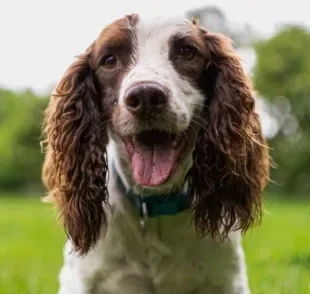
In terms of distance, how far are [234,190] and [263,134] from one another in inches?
16.6

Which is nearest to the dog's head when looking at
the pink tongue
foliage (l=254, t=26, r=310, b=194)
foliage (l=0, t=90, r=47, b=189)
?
the pink tongue

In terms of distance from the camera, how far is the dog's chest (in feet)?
14.0

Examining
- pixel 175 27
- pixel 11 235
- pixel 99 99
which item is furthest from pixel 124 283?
pixel 11 235

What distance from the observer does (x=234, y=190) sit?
171 inches

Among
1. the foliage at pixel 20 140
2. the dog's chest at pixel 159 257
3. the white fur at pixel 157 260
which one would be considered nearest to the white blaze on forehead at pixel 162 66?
the white fur at pixel 157 260

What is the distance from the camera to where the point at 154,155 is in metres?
3.92

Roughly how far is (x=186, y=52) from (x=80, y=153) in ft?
2.55

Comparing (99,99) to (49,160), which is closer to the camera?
(99,99)

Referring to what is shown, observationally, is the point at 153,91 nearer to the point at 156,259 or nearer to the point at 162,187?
the point at 162,187

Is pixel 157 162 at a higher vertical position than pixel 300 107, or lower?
higher

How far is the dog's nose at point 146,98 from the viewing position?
3664 millimetres

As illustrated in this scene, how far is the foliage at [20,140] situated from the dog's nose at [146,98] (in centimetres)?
3241

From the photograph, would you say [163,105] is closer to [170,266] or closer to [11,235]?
[170,266]

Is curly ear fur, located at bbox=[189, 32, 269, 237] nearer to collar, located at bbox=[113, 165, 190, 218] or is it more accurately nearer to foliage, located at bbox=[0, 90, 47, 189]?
collar, located at bbox=[113, 165, 190, 218]
